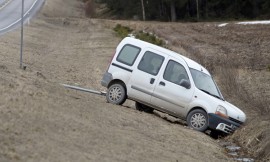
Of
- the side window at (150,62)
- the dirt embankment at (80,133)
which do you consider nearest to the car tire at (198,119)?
the dirt embankment at (80,133)

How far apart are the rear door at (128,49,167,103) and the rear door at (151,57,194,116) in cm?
15

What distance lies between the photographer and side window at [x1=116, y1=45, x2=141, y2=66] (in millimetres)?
15288

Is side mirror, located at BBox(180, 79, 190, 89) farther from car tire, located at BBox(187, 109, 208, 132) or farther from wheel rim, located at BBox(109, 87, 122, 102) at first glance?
wheel rim, located at BBox(109, 87, 122, 102)

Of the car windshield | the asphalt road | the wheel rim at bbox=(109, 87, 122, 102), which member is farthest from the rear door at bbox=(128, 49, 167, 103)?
the asphalt road

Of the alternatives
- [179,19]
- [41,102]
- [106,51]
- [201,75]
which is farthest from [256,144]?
[179,19]

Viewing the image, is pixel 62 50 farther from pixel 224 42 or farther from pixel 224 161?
pixel 224 161

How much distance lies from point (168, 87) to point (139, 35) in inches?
1169

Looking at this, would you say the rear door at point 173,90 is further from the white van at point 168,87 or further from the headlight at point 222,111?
the headlight at point 222,111

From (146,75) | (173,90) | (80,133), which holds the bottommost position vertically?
(80,133)

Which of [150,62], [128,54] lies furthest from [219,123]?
[128,54]

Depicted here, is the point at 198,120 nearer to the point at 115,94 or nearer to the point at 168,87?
the point at 168,87

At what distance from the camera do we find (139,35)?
44250 millimetres

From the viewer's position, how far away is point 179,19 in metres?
79.7

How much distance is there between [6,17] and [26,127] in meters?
46.2
